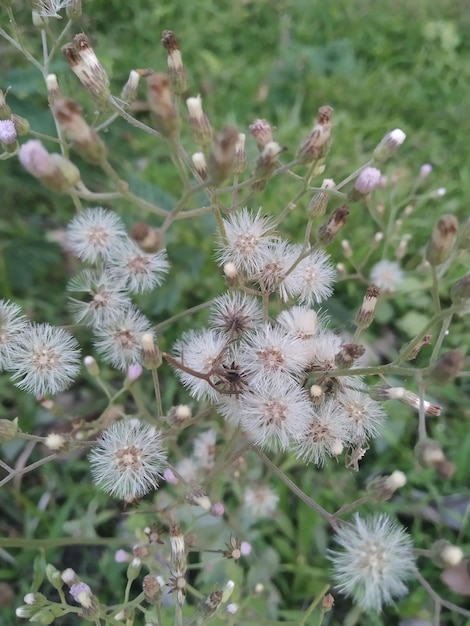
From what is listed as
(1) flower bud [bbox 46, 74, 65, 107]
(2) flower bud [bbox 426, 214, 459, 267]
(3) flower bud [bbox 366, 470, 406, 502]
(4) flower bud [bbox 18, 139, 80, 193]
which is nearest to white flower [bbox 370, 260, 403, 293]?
(2) flower bud [bbox 426, 214, 459, 267]

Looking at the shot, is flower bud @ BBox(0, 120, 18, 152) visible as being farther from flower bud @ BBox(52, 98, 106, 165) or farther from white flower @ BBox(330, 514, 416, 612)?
Result: white flower @ BBox(330, 514, 416, 612)

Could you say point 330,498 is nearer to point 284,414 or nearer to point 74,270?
point 284,414

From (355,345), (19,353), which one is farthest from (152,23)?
(355,345)

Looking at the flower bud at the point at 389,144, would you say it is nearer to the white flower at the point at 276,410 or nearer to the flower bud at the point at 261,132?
the flower bud at the point at 261,132

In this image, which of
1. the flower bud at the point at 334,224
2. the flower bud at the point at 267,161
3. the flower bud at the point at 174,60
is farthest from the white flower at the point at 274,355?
the flower bud at the point at 174,60

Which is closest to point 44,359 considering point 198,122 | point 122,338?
point 122,338

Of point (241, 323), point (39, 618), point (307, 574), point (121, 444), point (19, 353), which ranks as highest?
point (241, 323)
